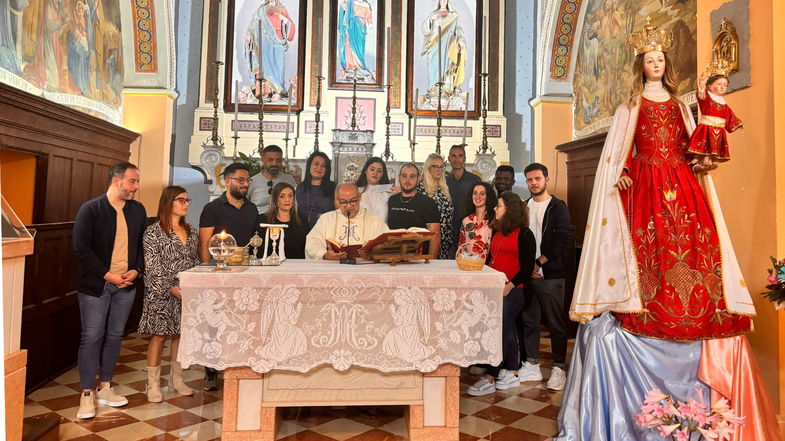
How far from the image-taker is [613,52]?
738 centimetres

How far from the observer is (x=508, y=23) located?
31.1 ft

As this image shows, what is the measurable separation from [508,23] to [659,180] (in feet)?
23.6

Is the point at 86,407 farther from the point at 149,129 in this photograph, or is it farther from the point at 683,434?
the point at 149,129

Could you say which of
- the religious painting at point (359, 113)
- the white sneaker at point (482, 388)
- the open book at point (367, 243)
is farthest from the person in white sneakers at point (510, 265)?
the religious painting at point (359, 113)

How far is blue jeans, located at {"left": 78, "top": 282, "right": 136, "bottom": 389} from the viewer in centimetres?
383

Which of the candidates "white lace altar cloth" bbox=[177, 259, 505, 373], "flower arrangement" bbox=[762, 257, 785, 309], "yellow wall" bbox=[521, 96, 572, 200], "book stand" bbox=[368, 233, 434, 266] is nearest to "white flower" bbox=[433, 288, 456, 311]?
"white lace altar cloth" bbox=[177, 259, 505, 373]

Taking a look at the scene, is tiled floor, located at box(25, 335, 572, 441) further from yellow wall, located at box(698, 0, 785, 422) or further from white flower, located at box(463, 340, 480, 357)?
yellow wall, located at box(698, 0, 785, 422)

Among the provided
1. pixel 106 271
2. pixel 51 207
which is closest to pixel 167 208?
pixel 106 271

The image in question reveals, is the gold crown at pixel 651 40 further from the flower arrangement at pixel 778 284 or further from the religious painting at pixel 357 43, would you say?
the religious painting at pixel 357 43

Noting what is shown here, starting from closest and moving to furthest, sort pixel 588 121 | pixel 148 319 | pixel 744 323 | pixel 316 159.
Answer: pixel 744 323, pixel 148 319, pixel 316 159, pixel 588 121

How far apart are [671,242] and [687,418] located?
38.5 inches

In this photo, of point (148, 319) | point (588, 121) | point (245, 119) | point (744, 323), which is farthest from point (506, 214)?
point (245, 119)

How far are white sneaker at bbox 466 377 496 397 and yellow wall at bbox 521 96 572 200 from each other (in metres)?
5.25

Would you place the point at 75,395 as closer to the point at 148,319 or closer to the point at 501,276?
the point at 148,319
